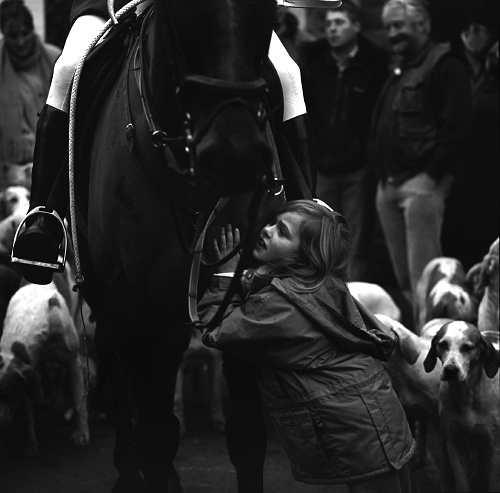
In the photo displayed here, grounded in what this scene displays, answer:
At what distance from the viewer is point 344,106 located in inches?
380

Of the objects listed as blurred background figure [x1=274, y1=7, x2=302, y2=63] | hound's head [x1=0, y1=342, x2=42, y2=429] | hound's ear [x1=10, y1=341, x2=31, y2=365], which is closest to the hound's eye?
hound's head [x1=0, y1=342, x2=42, y2=429]

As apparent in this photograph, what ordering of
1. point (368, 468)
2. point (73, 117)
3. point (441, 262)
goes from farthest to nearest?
point (441, 262), point (73, 117), point (368, 468)

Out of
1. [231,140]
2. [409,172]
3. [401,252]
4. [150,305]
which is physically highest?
[231,140]

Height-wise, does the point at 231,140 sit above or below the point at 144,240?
above

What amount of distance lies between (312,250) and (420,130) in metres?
4.51

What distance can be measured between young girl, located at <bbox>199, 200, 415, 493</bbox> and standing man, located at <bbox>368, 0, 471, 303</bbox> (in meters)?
4.29

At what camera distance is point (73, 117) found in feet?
16.2

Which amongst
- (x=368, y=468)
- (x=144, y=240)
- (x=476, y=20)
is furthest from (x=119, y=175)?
(x=476, y=20)

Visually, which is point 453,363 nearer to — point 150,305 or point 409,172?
point 150,305

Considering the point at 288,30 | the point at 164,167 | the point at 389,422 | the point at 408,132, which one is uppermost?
the point at 164,167

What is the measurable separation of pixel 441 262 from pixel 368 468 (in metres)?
3.74

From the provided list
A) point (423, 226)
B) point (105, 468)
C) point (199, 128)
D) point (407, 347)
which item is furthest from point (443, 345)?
point (423, 226)

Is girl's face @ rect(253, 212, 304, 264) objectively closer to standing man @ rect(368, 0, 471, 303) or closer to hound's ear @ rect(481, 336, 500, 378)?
hound's ear @ rect(481, 336, 500, 378)

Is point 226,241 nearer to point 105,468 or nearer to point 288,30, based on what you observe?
point 105,468
